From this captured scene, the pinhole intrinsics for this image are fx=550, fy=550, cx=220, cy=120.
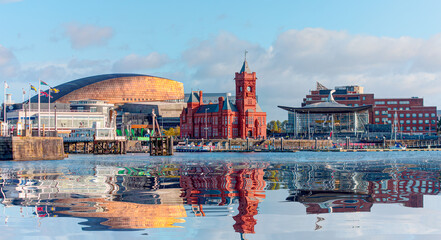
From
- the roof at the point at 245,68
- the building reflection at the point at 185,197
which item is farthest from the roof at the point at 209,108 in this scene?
the building reflection at the point at 185,197

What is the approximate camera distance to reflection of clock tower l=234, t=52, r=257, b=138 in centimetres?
17900

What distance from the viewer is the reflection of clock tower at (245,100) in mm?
179000

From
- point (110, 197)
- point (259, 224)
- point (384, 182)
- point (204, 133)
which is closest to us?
point (259, 224)

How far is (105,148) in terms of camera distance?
454 feet

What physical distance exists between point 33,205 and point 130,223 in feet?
23.2

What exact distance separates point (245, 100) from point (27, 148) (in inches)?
4298

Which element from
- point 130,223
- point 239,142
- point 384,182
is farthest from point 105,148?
point 130,223

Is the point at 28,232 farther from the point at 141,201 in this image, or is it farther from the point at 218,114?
the point at 218,114

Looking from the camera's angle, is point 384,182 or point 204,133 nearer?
point 384,182

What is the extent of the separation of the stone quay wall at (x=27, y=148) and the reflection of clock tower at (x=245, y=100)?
101 m

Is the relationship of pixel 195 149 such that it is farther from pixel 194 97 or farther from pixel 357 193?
pixel 357 193

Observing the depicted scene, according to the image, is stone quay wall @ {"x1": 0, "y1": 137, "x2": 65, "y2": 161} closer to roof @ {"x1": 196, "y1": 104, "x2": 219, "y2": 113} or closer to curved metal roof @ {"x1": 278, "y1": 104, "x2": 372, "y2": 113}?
roof @ {"x1": 196, "y1": 104, "x2": 219, "y2": 113}

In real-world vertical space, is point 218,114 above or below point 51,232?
above

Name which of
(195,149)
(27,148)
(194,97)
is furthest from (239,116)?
(27,148)
